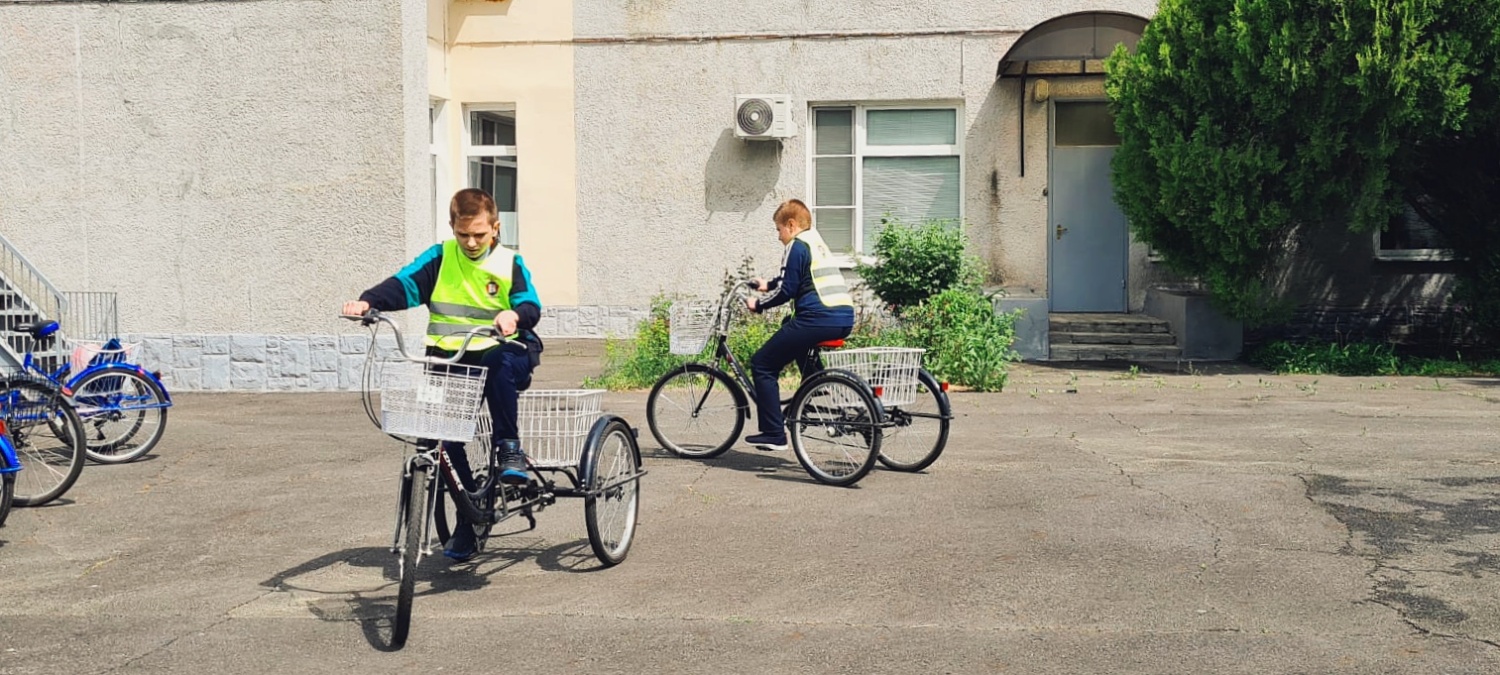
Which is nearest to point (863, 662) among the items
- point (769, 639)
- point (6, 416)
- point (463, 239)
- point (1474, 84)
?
point (769, 639)

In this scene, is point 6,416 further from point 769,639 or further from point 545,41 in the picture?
point 545,41

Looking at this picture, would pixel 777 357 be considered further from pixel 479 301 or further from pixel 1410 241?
pixel 1410 241

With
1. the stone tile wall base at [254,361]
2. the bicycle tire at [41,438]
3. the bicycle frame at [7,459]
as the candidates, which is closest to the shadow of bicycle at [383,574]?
the bicycle frame at [7,459]

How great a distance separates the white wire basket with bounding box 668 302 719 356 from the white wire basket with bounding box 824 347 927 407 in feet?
3.19

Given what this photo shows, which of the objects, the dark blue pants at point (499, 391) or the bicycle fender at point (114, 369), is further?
the bicycle fender at point (114, 369)

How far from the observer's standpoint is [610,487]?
7031 millimetres

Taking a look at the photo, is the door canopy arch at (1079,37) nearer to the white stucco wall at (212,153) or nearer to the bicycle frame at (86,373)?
the white stucco wall at (212,153)

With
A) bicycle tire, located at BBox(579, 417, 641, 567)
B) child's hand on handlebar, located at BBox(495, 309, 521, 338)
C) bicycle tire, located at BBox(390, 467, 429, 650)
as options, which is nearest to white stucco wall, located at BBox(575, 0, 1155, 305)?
bicycle tire, located at BBox(579, 417, 641, 567)

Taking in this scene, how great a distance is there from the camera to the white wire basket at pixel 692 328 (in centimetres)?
981

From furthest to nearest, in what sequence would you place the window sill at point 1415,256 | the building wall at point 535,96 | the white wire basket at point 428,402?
1. the building wall at point 535,96
2. the window sill at point 1415,256
3. the white wire basket at point 428,402

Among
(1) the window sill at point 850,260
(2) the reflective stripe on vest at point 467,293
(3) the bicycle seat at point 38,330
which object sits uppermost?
(1) the window sill at point 850,260

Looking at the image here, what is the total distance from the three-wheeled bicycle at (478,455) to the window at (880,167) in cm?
1114

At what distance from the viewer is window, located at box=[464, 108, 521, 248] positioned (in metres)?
18.8

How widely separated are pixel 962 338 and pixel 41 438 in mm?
7868
